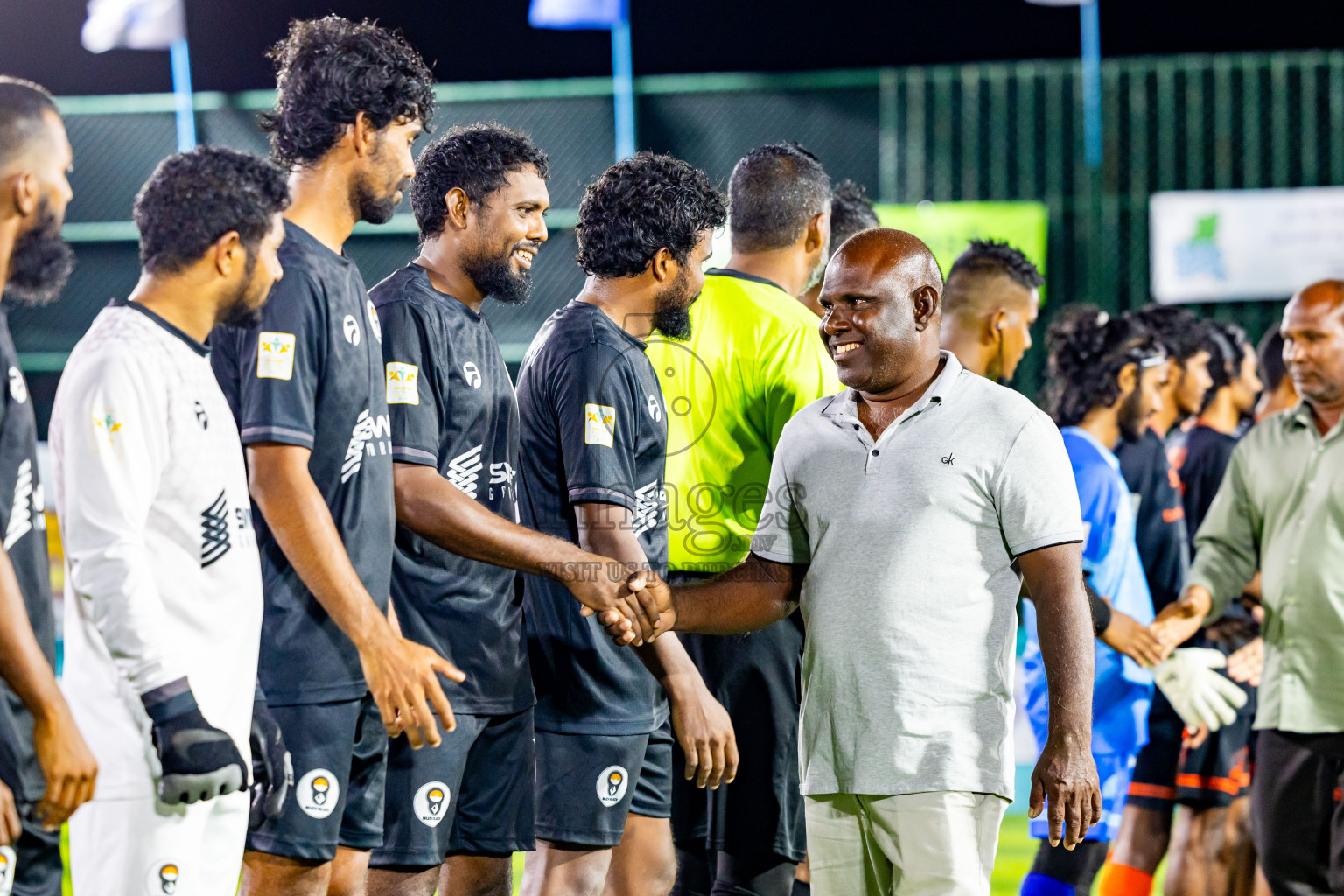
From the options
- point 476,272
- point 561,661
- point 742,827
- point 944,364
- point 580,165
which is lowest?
point 742,827

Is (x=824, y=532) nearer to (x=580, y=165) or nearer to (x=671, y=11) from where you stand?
(x=580, y=165)

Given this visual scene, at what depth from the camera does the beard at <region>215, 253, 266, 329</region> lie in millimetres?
2787

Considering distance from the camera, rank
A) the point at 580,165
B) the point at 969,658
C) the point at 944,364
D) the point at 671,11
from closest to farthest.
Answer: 1. the point at 969,658
2. the point at 944,364
3. the point at 580,165
4. the point at 671,11

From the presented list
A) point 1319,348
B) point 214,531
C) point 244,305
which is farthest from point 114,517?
point 1319,348

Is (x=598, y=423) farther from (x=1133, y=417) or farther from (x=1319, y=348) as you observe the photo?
(x=1133, y=417)

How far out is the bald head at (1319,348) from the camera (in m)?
4.71

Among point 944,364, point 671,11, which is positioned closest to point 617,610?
point 944,364

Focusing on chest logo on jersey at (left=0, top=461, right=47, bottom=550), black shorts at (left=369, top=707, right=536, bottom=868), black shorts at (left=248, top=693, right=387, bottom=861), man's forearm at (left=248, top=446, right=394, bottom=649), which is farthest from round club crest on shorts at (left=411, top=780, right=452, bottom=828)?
chest logo on jersey at (left=0, top=461, right=47, bottom=550)

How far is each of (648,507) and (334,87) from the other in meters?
1.35

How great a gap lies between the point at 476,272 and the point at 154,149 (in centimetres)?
970

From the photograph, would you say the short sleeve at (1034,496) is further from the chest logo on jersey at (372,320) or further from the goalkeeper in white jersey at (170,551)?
the goalkeeper in white jersey at (170,551)

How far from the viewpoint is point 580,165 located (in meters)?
12.1

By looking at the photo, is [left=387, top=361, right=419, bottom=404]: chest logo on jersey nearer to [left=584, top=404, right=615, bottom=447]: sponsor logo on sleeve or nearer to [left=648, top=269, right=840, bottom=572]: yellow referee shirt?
[left=584, top=404, right=615, bottom=447]: sponsor logo on sleeve

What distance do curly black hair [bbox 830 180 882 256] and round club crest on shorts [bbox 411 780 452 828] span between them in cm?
288
